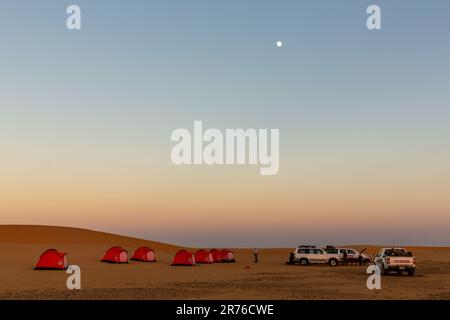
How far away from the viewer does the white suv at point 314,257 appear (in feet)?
162

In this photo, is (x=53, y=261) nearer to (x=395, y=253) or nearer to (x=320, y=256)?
(x=395, y=253)

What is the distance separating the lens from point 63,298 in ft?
70.6

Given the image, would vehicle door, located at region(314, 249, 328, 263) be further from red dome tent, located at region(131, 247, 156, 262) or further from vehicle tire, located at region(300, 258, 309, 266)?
red dome tent, located at region(131, 247, 156, 262)

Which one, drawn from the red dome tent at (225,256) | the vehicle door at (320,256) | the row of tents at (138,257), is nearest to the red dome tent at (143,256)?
the row of tents at (138,257)

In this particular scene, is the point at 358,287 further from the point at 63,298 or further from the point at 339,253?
the point at 339,253

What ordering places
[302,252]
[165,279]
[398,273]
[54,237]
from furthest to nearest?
1. [54,237]
2. [302,252]
3. [398,273]
4. [165,279]

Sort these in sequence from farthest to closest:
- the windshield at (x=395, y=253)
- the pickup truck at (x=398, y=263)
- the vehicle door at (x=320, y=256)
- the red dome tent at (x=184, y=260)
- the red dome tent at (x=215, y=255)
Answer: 1. the red dome tent at (x=215, y=255)
2. the vehicle door at (x=320, y=256)
3. the red dome tent at (x=184, y=260)
4. the windshield at (x=395, y=253)
5. the pickup truck at (x=398, y=263)

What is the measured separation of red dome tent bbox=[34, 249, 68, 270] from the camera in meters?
37.6

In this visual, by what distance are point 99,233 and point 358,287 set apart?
364 ft

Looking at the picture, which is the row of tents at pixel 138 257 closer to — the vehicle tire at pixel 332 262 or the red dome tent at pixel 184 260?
the red dome tent at pixel 184 260

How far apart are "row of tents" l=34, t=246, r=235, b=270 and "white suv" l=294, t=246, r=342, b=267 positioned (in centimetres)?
817

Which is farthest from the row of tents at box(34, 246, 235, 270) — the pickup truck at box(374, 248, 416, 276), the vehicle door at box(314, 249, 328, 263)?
the pickup truck at box(374, 248, 416, 276)

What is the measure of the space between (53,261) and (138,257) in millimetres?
13953

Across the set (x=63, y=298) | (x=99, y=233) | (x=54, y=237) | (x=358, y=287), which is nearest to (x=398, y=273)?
(x=358, y=287)
